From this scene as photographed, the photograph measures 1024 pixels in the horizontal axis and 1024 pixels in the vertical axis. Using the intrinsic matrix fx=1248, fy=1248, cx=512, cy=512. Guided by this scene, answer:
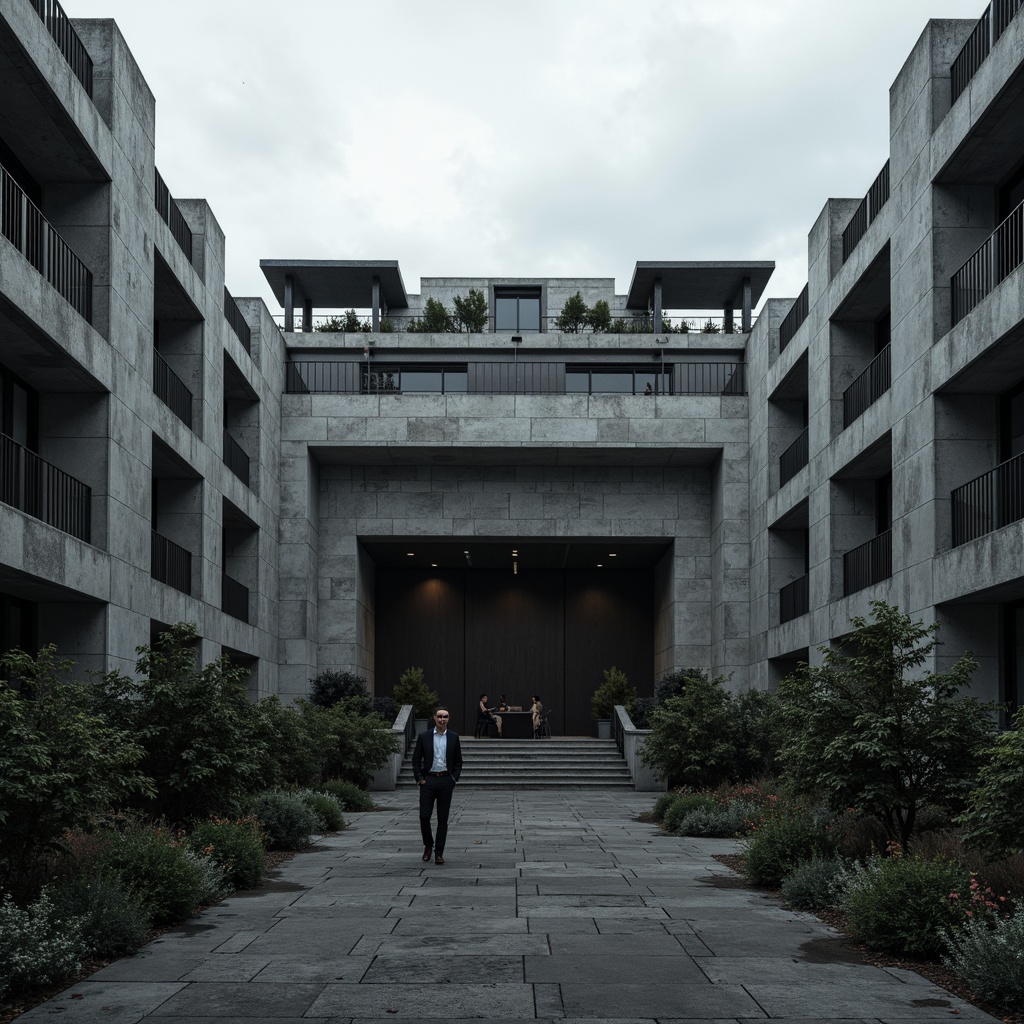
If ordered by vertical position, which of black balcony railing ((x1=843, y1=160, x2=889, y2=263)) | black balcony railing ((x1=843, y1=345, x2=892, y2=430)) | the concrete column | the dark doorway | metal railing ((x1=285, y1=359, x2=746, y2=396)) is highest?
the concrete column

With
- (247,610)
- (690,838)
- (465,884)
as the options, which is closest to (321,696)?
(247,610)

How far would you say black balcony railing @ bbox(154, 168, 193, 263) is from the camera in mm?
24766

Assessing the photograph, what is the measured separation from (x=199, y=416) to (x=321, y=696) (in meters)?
9.76

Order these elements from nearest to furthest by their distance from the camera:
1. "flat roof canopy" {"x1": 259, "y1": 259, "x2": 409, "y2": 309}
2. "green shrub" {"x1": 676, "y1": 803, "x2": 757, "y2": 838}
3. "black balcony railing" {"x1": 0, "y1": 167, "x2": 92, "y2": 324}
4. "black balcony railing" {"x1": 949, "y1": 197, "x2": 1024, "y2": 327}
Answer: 1. "black balcony railing" {"x1": 0, "y1": 167, "x2": 92, "y2": 324}
2. "black balcony railing" {"x1": 949, "y1": 197, "x2": 1024, "y2": 327}
3. "green shrub" {"x1": 676, "y1": 803, "x2": 757, "y2": 838}
4. "flat roof canopy" {"x1": 259, "y1": 259, "x2": 409, "y2": 309}

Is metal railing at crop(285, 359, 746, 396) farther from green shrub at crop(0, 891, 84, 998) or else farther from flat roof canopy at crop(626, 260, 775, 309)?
green shrub at crop(0, 891, 84, 998)

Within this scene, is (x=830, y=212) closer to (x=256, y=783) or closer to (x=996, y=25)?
(x=996, y=25)

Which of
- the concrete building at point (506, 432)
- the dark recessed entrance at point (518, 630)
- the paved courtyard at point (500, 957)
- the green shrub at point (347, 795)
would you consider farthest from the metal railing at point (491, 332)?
the paved courtyard at point (500, 957)

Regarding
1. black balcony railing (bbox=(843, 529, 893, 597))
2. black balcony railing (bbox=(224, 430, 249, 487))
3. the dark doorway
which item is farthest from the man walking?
the dark doorway

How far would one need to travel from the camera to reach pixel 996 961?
26.5ft

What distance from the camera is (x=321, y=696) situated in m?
33.8

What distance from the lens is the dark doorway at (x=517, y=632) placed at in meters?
43.3

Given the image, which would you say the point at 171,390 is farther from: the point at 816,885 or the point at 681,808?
the point at 816,885

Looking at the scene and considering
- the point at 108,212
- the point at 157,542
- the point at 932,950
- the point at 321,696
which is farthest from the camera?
the point at 321,696

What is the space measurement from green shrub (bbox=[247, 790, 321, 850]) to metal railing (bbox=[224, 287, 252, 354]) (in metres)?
15.3
